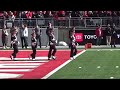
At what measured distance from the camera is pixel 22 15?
102ft

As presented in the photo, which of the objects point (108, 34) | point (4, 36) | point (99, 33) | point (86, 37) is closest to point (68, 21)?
point (86, 37)

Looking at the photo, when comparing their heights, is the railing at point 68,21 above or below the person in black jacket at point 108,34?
above

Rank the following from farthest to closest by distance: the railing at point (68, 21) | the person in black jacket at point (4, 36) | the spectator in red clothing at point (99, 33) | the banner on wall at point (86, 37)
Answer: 1. the railing at point (68, 21)
2. the banner on wall at point (86, 37)
3. the person in black jacket at point (4, 36)
4. the spectator in red clothing at point (99, 33)

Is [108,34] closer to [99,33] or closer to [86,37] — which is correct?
[99,33]

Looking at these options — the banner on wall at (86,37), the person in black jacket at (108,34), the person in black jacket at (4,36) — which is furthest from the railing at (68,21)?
the person in black jacket at (108,34)

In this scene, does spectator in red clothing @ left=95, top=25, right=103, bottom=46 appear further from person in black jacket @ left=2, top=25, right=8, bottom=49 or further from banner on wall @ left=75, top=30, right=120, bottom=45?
person in black jacket @ left=2, top=25, right=8, bottom=49

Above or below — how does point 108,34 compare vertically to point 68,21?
below

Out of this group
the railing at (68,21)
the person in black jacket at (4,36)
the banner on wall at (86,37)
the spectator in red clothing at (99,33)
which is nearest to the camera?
the spectator in red clothing at (99,33)

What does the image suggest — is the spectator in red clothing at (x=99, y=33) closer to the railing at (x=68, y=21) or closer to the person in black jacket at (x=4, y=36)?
the railing at (x=68, y=21)

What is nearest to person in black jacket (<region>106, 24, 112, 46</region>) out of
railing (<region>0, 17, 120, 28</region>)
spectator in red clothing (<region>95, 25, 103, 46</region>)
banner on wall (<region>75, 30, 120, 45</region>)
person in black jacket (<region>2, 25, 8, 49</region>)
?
spectator in red clothing (<region>95, 25, 103, 46</region>)
